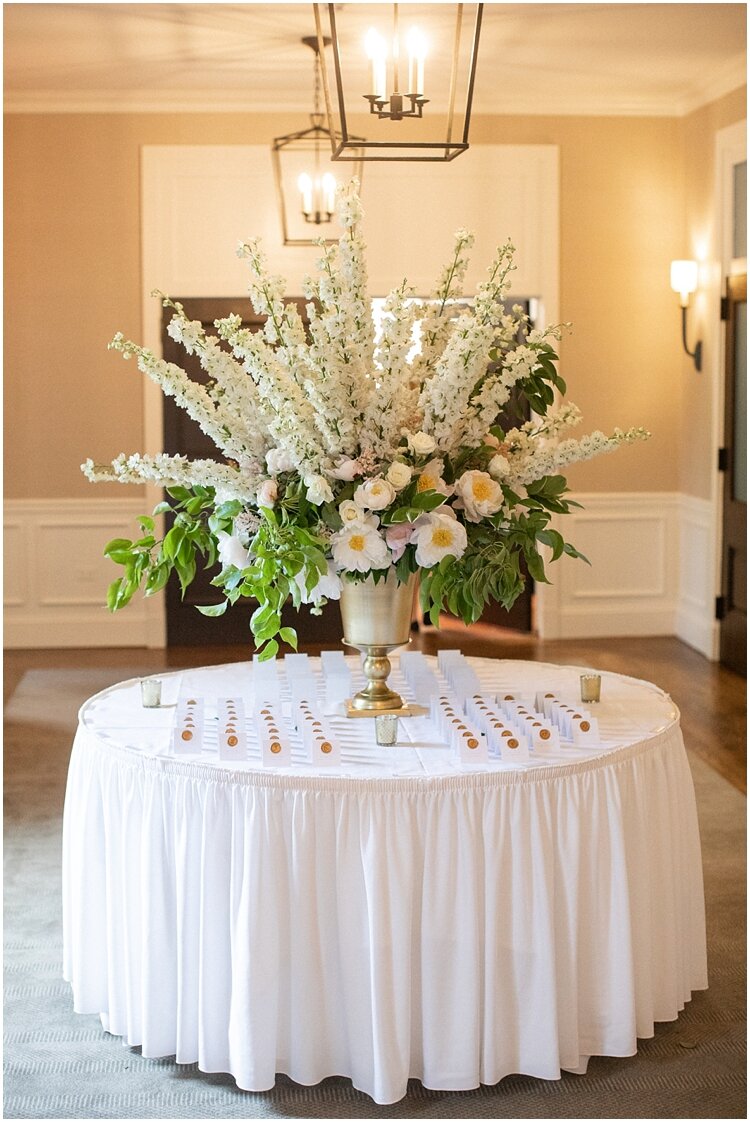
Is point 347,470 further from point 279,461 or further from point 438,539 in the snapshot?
point 438,539

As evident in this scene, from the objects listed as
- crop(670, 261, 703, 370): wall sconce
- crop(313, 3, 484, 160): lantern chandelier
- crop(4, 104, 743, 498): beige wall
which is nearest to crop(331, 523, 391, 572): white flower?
crop(313, 3, 484, 160): lantern chandelier

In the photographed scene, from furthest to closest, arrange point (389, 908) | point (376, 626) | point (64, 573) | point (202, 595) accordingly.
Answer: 1. point (202, 595)
2. point (64, 573)
3. point (376, 626)
4. point (389, 908)

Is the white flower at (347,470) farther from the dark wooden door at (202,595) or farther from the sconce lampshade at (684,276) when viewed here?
the sconce lampshade at (684,276)

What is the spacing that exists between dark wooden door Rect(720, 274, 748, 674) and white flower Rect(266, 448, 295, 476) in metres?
4.83

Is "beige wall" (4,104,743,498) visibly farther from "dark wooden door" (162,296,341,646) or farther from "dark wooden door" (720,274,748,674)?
"dark wooden door" (720,274,748,674)

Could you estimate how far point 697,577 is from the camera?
7988mm

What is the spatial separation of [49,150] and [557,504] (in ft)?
18.6

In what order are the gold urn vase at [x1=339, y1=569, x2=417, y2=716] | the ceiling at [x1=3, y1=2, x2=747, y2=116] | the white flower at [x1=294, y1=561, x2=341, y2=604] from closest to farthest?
the white flower at [x1=294, y1=561, x2=341, y2=604] < the gold urn vase at [x1=339, y1=569, x2=417, y2=716] < the ceiling at [x1=3, y1=2, x2=747, y2=116]

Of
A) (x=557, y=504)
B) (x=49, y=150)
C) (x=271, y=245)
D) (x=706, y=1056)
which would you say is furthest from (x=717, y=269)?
(x=706, y=1056)

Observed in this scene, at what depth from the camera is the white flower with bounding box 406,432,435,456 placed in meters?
2.87

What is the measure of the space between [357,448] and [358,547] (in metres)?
0.23

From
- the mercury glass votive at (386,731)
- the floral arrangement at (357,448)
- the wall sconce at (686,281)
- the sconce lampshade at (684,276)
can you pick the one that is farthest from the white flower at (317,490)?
the sconce lampshade at (684,276)

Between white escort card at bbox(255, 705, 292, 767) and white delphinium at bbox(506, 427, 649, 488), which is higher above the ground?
white delphinium at bbox(506, 427, 649, 488)

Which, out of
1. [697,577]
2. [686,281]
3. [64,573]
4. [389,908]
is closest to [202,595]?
[64,573]
